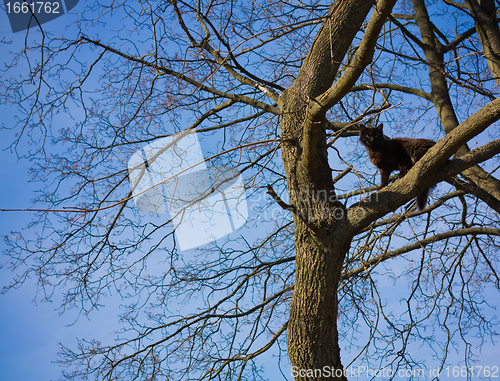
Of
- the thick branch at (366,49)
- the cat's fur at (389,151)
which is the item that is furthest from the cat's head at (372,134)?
the thick branch at (366,49)

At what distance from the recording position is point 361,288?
439cm

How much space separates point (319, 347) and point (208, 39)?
303 centimetres

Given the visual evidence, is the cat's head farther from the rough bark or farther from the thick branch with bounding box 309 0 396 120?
the thick branch with bounding box 309 0 396 120

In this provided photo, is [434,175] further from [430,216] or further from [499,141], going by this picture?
[430,216]

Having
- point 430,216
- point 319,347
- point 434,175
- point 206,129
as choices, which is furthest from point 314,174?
A: point 430,216

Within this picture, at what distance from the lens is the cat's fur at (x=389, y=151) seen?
3.56 meters

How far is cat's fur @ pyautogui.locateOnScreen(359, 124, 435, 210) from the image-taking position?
3.56m

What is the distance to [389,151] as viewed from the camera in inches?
150

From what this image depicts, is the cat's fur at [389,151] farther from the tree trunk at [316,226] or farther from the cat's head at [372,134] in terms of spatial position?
the tree trunk at [316,226]

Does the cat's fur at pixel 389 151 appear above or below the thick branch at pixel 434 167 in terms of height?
above

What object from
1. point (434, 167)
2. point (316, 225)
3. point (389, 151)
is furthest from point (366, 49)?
point (389, 151)

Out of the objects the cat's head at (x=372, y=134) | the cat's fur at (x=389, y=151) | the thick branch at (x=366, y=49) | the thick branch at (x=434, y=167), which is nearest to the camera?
the thick branch at (x=366, y=49)

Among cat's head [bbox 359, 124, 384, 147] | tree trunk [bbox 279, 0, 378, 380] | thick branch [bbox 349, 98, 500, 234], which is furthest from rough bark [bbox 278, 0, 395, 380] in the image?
cat's head [bbox 359, 124, 384, 147]

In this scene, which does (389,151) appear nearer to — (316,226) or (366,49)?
(316,226)
